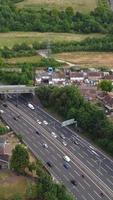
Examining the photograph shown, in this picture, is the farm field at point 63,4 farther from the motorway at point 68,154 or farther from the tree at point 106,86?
the motorway at point 68,154

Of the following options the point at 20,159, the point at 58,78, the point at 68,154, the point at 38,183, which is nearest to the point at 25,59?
the point at 58,78

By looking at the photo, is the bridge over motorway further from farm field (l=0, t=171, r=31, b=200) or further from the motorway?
farm field (l=0, t=171, r=31, b=200)

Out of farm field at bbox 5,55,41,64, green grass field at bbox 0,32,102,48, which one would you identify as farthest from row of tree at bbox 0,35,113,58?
green grass field at bbox 0,32,102,48

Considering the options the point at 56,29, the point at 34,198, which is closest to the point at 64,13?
the point at 56,29

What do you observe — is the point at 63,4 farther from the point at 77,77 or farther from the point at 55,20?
the point at 77,77

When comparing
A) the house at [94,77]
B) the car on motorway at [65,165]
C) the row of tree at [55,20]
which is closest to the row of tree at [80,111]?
the car on motorway at [65,165]

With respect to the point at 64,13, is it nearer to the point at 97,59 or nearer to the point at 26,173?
the point at 97,59
